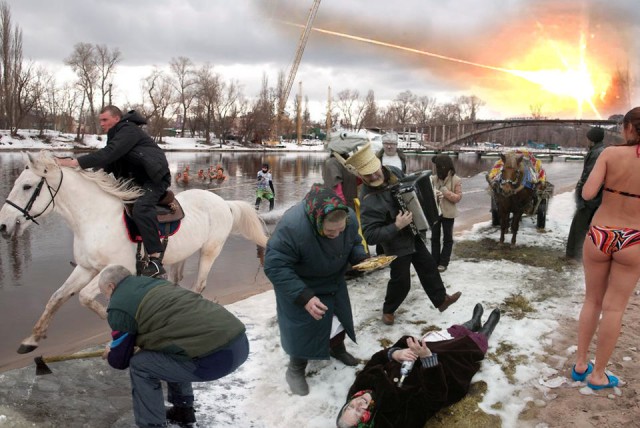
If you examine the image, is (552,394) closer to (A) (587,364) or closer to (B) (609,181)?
(A) (587,364)

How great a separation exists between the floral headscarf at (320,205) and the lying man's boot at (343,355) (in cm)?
129

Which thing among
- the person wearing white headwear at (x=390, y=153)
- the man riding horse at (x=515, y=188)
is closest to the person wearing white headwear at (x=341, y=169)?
the person wearing white headwear at (x=390, y=153)

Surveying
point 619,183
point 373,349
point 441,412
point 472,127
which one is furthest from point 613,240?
point 472,127

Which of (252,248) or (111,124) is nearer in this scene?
(111,124)

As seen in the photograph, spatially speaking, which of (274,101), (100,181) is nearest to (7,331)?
(100,181)

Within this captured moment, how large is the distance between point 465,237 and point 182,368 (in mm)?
7505

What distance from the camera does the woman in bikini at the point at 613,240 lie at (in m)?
3.03

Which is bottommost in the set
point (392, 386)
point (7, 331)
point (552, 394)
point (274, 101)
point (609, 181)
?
point (7, 331)

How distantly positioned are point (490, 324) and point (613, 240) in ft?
5.02

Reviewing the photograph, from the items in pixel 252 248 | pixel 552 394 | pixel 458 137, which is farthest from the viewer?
pixel 458 137

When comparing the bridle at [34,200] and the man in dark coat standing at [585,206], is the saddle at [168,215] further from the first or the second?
the man in dark coat standing at [585,206]

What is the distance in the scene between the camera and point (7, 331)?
490cm

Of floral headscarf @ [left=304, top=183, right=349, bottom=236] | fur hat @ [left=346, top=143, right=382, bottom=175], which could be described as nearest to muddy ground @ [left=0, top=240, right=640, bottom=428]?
floral headscarf @ [left=304, top=183, right=349, bottom=236]

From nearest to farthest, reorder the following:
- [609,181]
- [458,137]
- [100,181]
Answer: [609,181]
[100,181]
[458,137]
